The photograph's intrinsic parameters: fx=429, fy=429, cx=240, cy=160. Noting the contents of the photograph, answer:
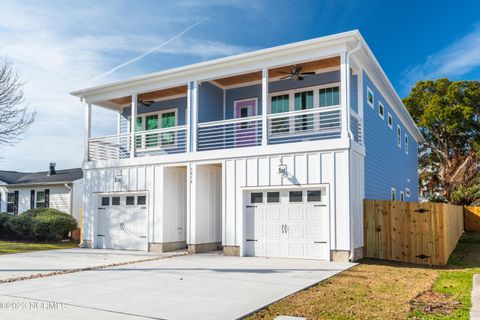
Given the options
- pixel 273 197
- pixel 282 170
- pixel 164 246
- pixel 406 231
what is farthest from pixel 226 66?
pixel 406 231

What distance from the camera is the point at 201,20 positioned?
62.6 ft

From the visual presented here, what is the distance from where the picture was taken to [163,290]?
7508 millimetres

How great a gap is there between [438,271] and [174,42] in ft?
49.2

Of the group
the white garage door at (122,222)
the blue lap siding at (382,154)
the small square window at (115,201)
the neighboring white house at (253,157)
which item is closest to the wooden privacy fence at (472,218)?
the blue lap siding at (382,154)

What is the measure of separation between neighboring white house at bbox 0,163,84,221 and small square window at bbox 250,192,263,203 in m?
16.0

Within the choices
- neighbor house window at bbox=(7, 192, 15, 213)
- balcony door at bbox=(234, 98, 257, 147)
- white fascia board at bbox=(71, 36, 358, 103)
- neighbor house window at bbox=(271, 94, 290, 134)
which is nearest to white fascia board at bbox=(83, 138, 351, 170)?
neighbor house window at bbox=(271, 94, 290, 134)

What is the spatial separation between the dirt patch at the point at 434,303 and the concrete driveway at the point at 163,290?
1.96 m

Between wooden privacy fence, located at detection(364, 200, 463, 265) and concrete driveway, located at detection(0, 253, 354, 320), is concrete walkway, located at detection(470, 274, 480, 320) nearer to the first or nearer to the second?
concrete driveway, located at detection(0, 253, 354, 320)

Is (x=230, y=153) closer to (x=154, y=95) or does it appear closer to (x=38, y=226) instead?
(x=154, y=95)

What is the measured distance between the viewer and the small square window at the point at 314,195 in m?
12.2

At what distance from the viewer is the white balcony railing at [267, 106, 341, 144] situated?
45.8 ft

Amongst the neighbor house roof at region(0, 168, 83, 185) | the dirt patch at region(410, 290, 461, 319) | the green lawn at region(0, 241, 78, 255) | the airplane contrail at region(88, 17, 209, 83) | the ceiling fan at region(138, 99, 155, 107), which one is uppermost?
the airplane contrail at region(88, 17, 209, 83)

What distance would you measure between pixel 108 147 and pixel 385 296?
1322 centimetres

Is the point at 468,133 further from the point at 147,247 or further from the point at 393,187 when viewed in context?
the point at 147,247
